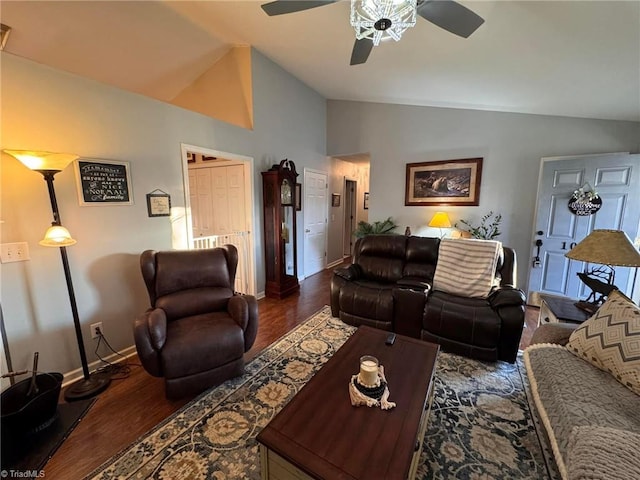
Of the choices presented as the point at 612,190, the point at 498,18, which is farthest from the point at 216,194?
the point at 612,190

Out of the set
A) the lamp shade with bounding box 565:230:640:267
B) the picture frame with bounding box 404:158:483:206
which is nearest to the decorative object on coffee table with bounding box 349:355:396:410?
the lamp shade with bounding box 565:230:640:267

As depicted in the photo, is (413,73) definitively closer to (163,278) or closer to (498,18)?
(498,18)

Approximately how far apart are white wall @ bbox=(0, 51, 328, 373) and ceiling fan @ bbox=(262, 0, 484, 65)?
1.53m

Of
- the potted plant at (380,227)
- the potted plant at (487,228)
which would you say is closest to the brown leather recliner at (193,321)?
the potted plant at (380,227)

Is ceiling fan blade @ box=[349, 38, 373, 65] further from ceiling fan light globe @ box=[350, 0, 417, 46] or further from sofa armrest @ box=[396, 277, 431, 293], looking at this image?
sofa armrest @ box=[396, 277, 431, 293]

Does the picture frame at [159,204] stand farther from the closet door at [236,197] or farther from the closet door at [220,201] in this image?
the closet door at [220,201]

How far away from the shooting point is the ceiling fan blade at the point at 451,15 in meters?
1.53

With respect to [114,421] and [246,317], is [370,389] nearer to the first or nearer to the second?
[246,317]

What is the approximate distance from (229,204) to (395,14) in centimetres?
305

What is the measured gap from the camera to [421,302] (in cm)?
252

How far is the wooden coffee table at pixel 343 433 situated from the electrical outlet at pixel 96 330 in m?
1.97

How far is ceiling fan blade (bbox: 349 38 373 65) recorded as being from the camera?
6.48 feet

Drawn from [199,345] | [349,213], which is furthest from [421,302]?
[349,213]

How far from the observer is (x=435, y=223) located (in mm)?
4062
